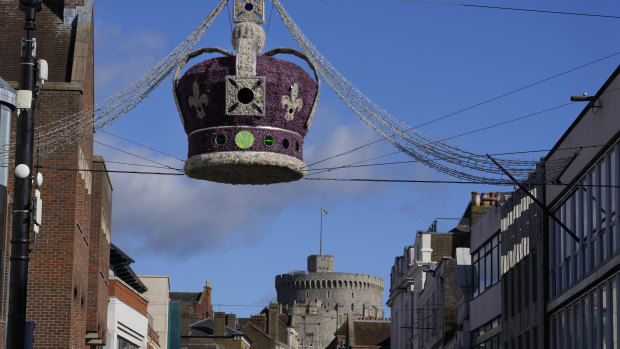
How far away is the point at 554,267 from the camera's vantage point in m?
35.1

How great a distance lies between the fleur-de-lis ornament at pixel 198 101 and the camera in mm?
14383

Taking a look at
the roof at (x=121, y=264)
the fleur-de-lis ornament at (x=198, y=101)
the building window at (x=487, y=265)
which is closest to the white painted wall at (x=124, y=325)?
the roof at (x=121, y=264)

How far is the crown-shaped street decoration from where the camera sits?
14.2m

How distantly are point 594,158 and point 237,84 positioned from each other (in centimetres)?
1733

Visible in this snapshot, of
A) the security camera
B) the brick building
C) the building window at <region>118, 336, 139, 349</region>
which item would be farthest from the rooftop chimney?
the security camera

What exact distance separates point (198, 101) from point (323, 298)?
170 meters

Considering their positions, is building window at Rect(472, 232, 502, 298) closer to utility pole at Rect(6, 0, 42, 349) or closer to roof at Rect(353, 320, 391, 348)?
utility pole at Rect(6, 0, 42, 349)

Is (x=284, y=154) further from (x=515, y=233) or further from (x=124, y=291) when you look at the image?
(x=124, y=291)

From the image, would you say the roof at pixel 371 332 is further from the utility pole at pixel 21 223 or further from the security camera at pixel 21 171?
the security camera at pixel 21 171

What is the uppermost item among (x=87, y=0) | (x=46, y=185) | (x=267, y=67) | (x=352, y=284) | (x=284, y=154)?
(x=352, y=284)

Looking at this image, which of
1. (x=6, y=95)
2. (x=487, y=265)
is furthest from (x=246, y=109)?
(x=487, y=265)

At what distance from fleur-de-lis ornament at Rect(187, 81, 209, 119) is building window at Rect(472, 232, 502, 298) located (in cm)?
2985

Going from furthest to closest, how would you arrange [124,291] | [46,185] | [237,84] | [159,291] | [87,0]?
1. [159,291]
2. [124,291]
3. [87,0]
4. [46,185]
5. [237,84]

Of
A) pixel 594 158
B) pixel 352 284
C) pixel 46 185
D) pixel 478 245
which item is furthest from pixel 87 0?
pixel 352 284
